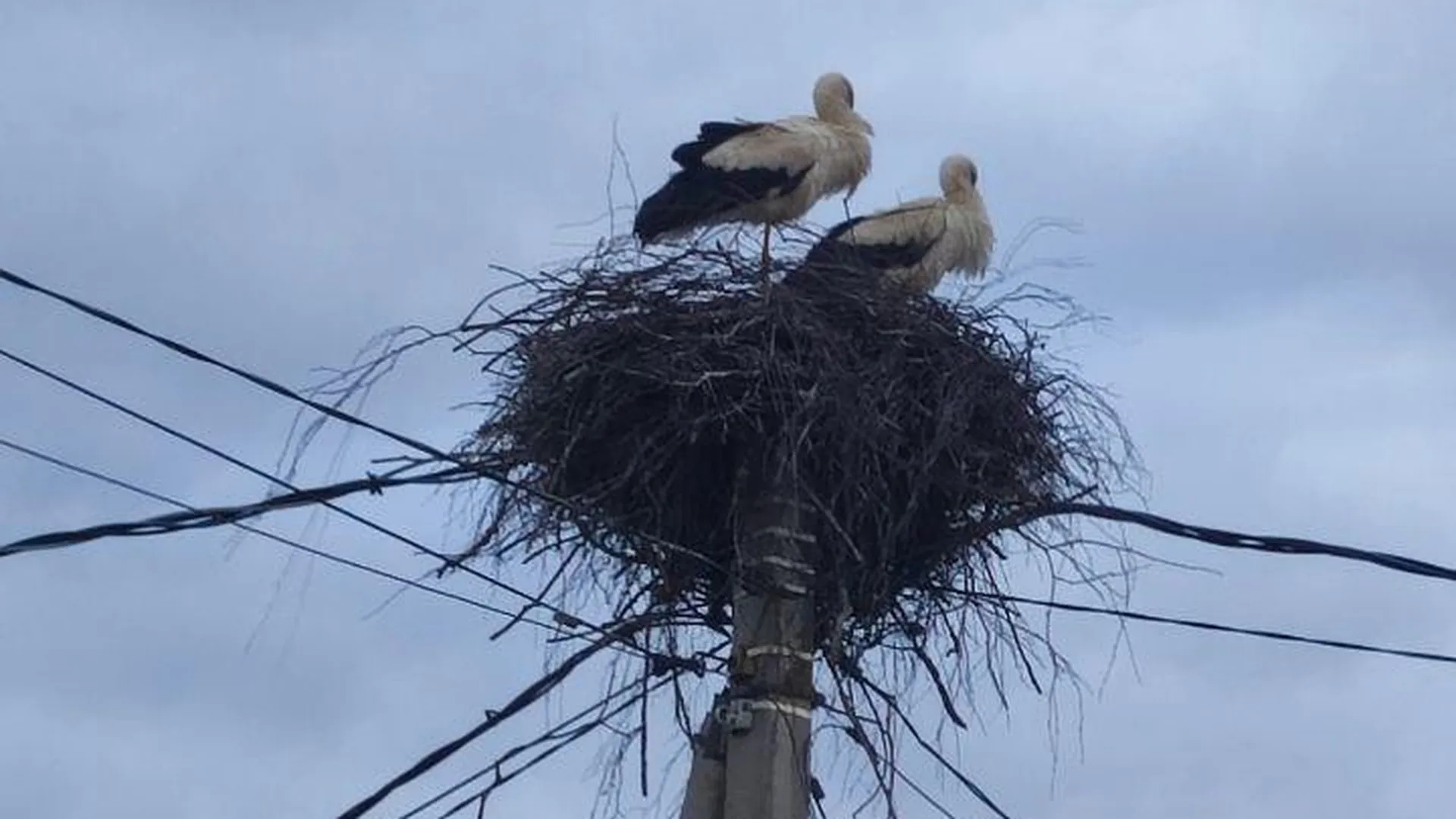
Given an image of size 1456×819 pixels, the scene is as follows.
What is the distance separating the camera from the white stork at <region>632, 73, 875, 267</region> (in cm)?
1077

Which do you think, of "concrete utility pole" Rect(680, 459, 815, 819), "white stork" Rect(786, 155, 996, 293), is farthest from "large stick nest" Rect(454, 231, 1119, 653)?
"white stork" Rect(786, 155, 996, 293)

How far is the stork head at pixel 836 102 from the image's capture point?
38.2 ft

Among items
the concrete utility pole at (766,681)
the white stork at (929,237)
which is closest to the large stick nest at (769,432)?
the concrete utility pole at (766,681)

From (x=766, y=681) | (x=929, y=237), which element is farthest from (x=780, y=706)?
(x=929, y=237)

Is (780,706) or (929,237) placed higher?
(929,237)

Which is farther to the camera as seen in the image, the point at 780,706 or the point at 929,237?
the point at 929,237

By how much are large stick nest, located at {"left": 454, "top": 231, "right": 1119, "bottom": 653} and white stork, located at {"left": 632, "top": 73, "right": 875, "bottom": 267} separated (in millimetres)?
2182

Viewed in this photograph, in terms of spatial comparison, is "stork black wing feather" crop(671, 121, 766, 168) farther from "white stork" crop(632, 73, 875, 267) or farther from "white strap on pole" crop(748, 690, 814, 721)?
"white strap on pole" crop(748, 690, 814, 721)

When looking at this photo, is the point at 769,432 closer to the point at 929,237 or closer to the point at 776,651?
the point at 776,651

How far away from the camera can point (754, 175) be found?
10898 mm

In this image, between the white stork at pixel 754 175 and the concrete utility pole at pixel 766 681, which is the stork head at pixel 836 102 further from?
the concrete utility pole at pixel 766 681

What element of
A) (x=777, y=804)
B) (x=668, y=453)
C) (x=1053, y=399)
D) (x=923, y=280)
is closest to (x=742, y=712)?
(x=777, y=804)

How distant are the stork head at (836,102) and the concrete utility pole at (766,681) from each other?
3965mm

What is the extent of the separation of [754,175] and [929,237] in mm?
667
